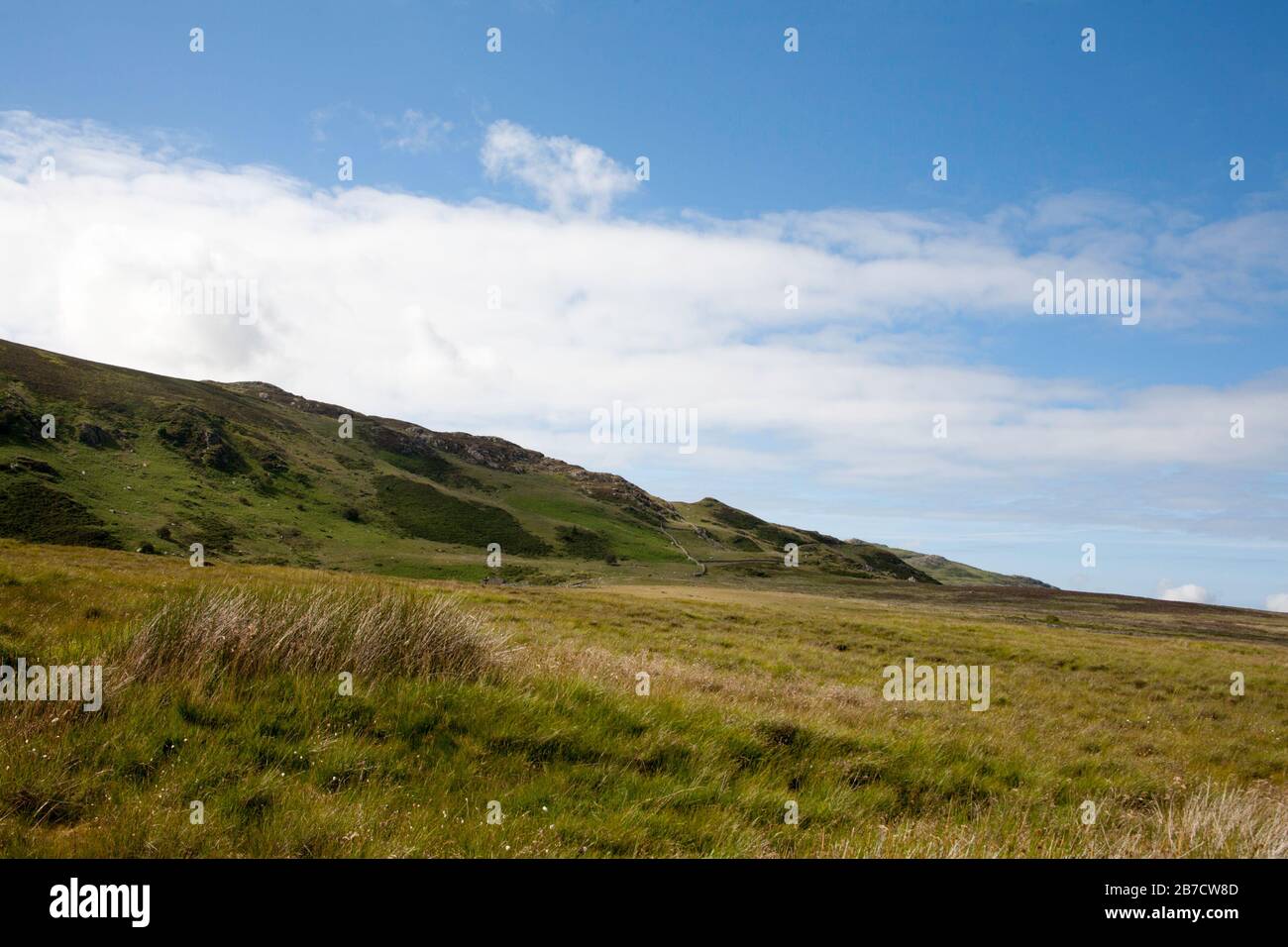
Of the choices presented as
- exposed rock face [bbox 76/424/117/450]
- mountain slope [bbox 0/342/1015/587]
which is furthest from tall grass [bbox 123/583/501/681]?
exposed rock face [bbox 76/424/117/450]

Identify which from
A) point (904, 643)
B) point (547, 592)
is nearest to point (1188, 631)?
point (904, 643)

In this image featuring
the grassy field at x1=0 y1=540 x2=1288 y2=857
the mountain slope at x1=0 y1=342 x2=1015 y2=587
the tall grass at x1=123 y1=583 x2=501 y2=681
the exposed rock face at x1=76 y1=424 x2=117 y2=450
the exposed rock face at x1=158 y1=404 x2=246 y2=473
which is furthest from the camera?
the exposed rock face at x1=158 y1=404 x2=246 y2=473

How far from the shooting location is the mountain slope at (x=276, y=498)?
283ft

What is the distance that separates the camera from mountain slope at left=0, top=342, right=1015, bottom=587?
283 ft

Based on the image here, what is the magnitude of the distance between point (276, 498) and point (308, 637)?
126 metres

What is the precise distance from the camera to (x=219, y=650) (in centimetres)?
808

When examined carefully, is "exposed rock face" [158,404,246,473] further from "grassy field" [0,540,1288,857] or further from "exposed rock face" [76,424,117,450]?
"grassy field" [0,540,1288,857]

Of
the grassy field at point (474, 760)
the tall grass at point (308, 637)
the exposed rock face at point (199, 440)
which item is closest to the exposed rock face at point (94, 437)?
the exposed rock face at point (199, 440)

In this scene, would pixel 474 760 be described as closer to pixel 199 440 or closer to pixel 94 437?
pixel 94 437

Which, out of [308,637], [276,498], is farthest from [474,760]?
[276,498]

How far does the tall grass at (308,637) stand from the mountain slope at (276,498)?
55.7m

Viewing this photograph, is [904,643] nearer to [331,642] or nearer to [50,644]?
[331,642]

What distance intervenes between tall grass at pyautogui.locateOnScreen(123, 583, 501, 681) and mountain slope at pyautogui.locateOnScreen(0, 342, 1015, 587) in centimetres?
5567
